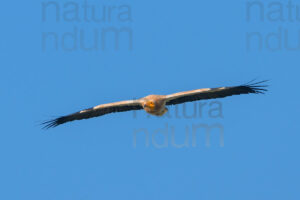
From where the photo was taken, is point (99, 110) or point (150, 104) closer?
point (150, 104)

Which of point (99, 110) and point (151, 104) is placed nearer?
point (151, 104)

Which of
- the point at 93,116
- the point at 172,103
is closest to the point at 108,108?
the point at 93,116

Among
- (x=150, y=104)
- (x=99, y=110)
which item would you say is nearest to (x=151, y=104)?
(x=150, y=104)

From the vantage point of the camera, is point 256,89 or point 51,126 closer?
point 256,89

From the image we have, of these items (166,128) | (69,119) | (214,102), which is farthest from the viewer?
(69,119)

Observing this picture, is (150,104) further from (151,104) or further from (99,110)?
(99,110)

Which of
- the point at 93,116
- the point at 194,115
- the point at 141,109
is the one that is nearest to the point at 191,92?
the point at 194,115

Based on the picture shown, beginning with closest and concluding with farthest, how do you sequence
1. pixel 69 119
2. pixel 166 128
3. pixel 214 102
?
pixel 166 128, pixel 214 102, pixel 69 119

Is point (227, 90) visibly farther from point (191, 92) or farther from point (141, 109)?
point (141, 109)
